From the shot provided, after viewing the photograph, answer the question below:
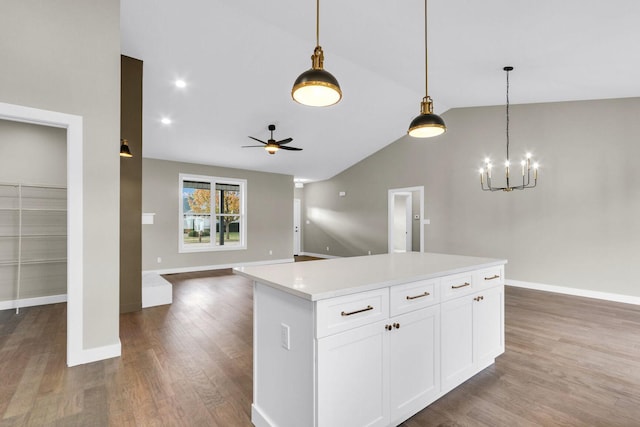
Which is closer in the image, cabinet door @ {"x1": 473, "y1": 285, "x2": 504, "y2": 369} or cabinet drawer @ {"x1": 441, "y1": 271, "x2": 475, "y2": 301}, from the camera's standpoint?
cabinet drawer @ {"x1": 441, "y1": 271, "x2": 475, "y2": 301}

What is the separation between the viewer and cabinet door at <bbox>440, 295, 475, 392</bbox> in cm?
212

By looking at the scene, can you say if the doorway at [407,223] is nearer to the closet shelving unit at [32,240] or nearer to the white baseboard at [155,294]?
the white baseboard at [155,294]

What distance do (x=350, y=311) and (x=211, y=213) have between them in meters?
6.99

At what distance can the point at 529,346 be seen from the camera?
3059mm

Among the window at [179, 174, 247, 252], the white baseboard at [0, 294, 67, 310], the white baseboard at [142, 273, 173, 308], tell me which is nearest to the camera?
the white baseboard at [0, 294, 67, 310]

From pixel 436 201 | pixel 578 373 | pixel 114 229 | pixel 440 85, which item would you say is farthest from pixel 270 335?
Result: pixel 436 201

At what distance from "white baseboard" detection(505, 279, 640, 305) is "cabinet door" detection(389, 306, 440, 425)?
14.8 ft

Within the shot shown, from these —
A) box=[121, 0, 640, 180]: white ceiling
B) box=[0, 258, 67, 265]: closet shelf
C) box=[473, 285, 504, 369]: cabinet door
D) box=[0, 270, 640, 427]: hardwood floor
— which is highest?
box=[121, 0, 640, 180]: white ceiling

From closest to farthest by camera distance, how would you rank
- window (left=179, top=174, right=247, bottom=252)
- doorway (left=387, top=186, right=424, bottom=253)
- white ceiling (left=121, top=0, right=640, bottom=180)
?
1. white ceiling (left=121, top=0, right=640, bottom=180)
2. window (left=179, top=174, right=247, bottom=252)
3. doorway (left=387, top=186, right=424, bottom=253)

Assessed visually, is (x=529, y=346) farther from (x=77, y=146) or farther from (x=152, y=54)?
(x=152, y=54)

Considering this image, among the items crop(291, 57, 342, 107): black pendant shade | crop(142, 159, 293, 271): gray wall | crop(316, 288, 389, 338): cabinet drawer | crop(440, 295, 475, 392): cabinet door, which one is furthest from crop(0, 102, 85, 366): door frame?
crop(142, 159, 293, 271): gray wall

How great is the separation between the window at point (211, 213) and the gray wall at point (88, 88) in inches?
187

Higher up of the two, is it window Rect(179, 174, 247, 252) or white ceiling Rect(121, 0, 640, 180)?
white ceiling Rect(121, 0, 640, 180)

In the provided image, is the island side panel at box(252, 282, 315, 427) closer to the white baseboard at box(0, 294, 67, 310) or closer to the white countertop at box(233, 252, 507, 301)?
the white countertop at box(233, 252, 507, 301)
